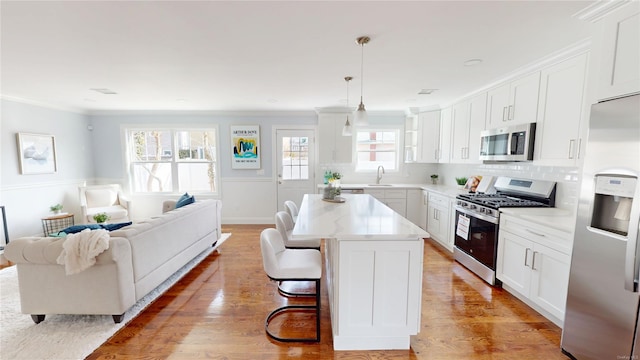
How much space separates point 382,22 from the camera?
192cm

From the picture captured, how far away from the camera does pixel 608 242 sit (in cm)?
161

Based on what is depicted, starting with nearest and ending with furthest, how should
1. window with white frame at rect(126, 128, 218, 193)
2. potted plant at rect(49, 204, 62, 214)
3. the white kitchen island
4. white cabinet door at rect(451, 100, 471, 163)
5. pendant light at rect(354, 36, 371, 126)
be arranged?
the white kitchen island, pendant light at rect(354, 36, 371, 126), white cabinet door at rect(451, 100, 471, 163), potted plant at rect(49, 204, 62, 214), window with white frame at rect(126, 128, 218, 193)

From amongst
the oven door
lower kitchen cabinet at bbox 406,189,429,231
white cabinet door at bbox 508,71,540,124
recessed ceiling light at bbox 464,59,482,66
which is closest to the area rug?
the oven door

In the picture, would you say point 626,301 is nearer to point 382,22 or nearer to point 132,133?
point 382,22

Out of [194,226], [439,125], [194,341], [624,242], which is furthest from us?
[439,125]

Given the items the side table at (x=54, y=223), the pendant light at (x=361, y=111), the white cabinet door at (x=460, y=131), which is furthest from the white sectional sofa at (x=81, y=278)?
the white cabinet door at (x=460, y=131)

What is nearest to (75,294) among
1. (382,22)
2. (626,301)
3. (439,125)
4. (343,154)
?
(382,22)

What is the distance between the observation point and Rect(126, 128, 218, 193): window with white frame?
5695 millimetres

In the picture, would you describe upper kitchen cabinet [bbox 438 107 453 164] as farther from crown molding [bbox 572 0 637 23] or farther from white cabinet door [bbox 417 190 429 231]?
crown molding [bbox 572 0 637 23]

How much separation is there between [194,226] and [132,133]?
378 cm

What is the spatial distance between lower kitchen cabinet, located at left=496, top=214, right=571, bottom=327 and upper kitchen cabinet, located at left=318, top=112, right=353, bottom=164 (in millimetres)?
3112

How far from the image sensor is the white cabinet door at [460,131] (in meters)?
4.03

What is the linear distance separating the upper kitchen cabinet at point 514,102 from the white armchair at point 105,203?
646 cm

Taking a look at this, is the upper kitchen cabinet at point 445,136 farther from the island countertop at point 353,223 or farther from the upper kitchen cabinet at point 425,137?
the island countertop at point 353,223
